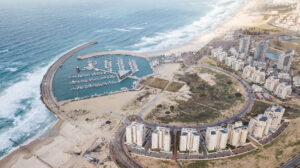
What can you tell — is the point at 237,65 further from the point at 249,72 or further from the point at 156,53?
the point at 156,53

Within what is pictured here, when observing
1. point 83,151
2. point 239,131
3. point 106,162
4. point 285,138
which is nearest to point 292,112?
point 285,138

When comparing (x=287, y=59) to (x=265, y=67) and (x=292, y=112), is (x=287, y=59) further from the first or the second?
(x=292, y=112)

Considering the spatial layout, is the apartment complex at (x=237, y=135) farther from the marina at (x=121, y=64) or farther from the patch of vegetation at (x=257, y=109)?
the marina at (x=121, y=64)

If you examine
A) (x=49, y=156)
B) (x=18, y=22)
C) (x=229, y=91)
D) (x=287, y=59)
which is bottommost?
(x=49, y=156)

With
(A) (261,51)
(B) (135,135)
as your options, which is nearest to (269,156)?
(B) (135,135)

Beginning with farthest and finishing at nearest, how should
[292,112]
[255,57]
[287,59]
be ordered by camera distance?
[255,57], [287,59], [292,112]

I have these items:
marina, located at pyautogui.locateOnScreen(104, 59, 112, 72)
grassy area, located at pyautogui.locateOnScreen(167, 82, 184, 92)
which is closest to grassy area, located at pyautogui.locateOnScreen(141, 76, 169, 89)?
grassy area, located at pyautogui.locateOnScreen(167, 82, 184, 92)

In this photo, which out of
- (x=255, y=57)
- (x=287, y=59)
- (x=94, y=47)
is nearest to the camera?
(x=287, y=59)
